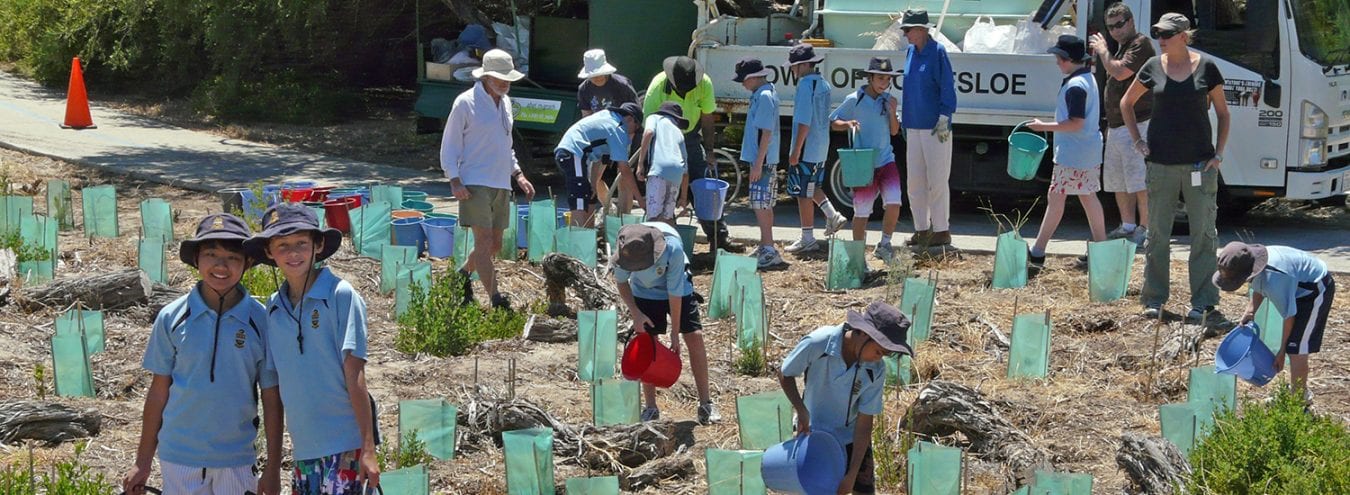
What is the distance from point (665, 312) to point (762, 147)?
134 inches

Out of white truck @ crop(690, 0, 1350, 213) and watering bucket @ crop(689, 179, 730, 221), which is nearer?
watering bucket @ crop(689, 179, 730, 221)

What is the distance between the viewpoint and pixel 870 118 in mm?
9898

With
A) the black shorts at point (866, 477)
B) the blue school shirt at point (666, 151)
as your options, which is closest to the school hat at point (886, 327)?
the black shorts at point (866, 477)

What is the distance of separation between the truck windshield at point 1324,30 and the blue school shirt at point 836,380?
664 centimetres

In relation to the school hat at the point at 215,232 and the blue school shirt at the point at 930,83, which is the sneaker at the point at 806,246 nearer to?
the blue school shirt at the point at 930,83

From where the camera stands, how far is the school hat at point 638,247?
20.1 ft

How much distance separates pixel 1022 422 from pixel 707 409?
1285 mm

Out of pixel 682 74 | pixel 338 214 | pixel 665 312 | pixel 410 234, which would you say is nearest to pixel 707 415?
pixel 665 312

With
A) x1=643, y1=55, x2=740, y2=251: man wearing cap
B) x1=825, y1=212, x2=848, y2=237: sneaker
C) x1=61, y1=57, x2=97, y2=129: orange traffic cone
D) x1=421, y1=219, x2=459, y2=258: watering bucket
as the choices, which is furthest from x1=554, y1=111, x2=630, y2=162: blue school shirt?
x1=61, y1=57, x2=97, y2=129: orange traffic cone

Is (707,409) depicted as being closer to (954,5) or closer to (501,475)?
(501,475)

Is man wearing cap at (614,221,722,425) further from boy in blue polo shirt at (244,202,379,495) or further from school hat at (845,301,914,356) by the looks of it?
boy in blue polo shirt at (244,202,379,495)

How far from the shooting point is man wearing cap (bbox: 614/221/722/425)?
618cm

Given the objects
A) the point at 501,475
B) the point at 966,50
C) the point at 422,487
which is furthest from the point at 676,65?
the point at 422,487

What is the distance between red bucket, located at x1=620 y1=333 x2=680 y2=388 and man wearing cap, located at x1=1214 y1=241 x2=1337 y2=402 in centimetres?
215
